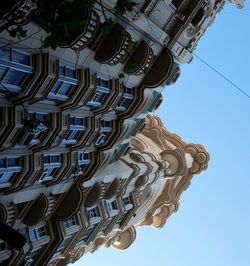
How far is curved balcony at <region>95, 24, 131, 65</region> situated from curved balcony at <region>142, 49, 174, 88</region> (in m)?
4.12

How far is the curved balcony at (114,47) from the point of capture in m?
18.6

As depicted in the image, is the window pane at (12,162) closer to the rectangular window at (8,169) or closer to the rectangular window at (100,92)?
the rectangular window at (8,169)

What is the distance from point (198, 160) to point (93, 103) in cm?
2635

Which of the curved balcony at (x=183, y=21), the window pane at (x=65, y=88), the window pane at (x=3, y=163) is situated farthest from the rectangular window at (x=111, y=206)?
the window pane at (x=3, y=163)

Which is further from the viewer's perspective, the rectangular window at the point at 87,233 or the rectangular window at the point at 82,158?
the rectangular window at the point at 87,233

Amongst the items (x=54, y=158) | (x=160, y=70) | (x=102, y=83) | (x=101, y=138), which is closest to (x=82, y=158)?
(x=101, y=138)

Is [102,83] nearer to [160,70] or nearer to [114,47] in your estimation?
[114,47]

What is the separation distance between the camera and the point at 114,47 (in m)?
19.0

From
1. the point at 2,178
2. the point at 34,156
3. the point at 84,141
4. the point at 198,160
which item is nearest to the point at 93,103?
the point at 84,141

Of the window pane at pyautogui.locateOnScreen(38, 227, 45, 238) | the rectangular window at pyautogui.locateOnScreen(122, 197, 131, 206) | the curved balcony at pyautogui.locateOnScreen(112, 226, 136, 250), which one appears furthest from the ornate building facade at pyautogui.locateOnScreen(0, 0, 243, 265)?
the curved balcony at pyautogui.locateOnScreen(112, 226, 136, 250)

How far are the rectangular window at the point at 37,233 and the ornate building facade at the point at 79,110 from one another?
0.05m

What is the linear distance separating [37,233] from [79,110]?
6.58 m

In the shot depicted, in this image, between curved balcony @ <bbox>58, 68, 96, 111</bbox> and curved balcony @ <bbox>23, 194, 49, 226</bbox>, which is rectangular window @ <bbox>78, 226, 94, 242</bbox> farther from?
curved balcony @ <bbox>58, 68, 96, 111</bbox>

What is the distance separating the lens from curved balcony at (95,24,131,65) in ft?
61.0
